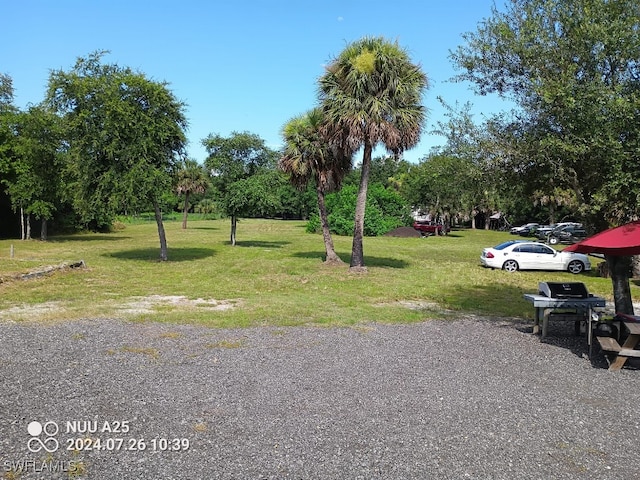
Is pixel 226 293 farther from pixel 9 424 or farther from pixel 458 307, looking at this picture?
pixel 9 424

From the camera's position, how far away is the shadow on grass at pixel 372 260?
2247cm

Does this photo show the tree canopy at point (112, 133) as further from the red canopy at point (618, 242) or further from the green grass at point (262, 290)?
the red canopy at point (618, 242)

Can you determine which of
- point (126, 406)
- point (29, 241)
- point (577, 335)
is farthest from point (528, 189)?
point (29, 241)

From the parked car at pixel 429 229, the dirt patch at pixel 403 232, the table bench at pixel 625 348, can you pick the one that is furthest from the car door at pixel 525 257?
the parked car at pixel 429 229

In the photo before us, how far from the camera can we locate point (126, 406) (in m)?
5.21

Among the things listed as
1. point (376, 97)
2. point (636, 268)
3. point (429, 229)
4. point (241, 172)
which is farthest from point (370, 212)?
point (376, 97)

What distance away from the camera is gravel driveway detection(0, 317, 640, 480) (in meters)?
4.09

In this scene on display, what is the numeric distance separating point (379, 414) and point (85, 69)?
853 inches

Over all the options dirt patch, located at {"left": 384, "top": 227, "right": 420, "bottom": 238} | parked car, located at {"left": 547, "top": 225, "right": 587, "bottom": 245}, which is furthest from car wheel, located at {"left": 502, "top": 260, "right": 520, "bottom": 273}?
dirt patch, located at {"left": 384, "top": 227, "right": 420, "bottom": 238}

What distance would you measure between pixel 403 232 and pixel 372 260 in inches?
926

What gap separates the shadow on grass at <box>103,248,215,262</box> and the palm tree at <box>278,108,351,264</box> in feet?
23.2

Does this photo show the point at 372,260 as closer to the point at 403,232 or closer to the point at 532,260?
the point at 532,260

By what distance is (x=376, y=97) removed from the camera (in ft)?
57.3

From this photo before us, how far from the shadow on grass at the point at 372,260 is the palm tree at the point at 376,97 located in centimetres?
621
